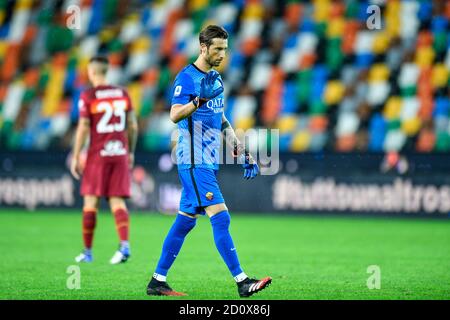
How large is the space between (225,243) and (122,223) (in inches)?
116

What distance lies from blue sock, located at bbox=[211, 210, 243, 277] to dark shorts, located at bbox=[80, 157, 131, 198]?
9.84 feet

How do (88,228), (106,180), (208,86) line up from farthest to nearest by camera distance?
(106,180)
(88,228)
(208,86)

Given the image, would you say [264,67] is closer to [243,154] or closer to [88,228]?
[88,228]

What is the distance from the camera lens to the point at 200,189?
276 inches

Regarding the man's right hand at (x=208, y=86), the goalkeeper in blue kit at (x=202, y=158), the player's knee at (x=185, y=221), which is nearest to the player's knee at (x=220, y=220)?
the goalkeeper in blue kit at (x=202, y=158)

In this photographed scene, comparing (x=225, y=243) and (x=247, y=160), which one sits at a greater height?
(x=247, y=160)

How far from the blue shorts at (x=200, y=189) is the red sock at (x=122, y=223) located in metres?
2.68

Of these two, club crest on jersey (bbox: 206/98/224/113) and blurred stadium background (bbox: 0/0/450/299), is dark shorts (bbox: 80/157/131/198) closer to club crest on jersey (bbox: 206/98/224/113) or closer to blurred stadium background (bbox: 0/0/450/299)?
club crest on jersey (bbox: 206/98/224/113)

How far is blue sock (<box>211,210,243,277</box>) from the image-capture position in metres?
6.92

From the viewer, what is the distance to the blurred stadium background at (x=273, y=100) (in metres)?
15.2

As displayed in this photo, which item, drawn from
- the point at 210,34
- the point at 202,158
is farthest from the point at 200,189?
the point at 210,34

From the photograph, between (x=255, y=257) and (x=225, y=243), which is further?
(x=255, y=257)

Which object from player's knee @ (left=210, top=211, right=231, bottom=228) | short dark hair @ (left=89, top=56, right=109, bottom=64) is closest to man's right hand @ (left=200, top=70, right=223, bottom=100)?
player's knee @ (left=210, top=211, right=231, bottom=228)
